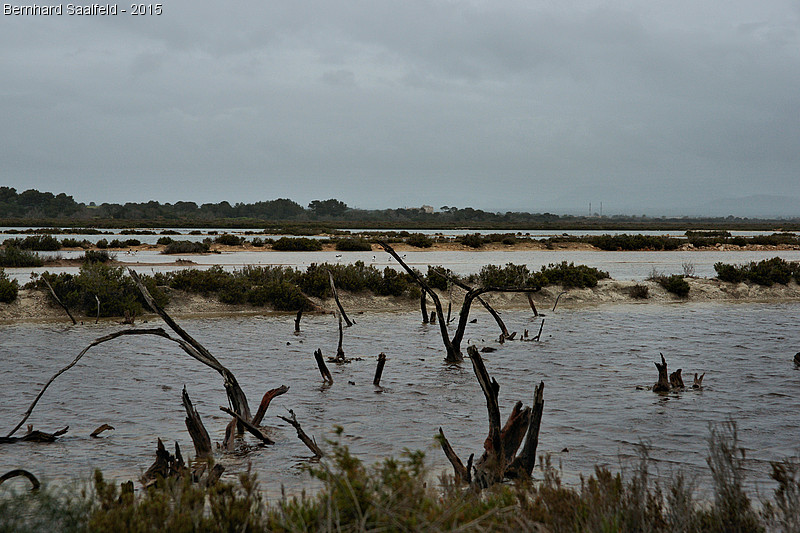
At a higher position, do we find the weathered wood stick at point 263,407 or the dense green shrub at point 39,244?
the dense green shrub at point 39,244

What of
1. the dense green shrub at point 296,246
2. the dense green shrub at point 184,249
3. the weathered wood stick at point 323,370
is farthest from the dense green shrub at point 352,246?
the weathered wood stick at point 323,370

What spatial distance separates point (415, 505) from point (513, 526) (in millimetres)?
609

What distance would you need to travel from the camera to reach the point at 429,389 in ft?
37.2

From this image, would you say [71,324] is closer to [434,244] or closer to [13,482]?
[13,482]

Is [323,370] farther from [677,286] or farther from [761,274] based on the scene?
[761,274]

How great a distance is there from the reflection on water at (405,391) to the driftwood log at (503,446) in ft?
1.95

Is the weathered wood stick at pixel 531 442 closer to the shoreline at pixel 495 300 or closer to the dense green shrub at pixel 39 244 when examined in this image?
the shoreline at pixel 495 300

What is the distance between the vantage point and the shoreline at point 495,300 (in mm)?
19078

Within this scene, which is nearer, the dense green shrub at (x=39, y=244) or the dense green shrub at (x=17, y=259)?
the dense green shrub at (x=17, y=259)

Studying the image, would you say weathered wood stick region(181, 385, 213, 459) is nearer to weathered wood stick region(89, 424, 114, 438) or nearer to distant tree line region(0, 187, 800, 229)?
weathered wood stick region(89, 424, 114, 438)

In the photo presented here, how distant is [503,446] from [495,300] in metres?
16.4

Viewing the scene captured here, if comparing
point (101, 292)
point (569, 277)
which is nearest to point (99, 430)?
point (101, 292)

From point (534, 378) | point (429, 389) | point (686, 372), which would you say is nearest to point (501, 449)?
point (429, 389)

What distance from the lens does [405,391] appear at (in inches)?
438
